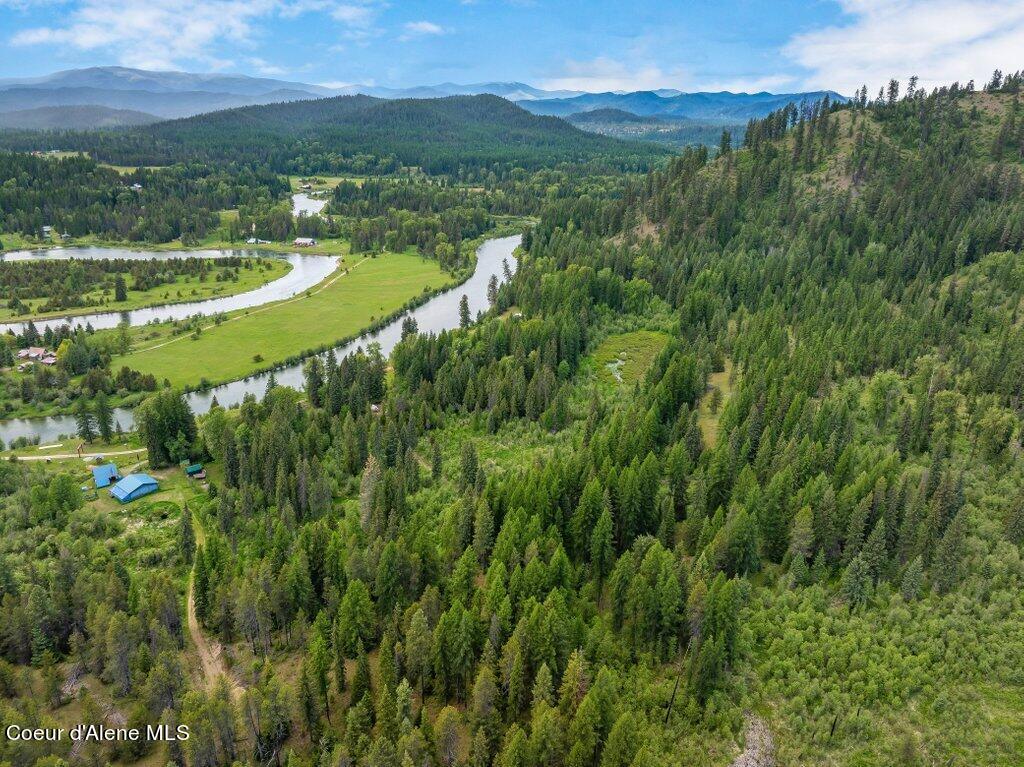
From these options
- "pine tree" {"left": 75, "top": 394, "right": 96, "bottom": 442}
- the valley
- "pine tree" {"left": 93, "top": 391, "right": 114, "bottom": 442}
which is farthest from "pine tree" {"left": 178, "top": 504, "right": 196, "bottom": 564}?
"pine tree" {"left": 75, "top": 394, "right": 96, "bottom": 442}

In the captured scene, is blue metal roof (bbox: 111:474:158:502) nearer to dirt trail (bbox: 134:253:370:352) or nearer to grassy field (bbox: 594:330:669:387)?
dirt trail (bbox: 134:253:370:352)

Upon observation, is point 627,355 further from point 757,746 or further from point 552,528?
point 757,746

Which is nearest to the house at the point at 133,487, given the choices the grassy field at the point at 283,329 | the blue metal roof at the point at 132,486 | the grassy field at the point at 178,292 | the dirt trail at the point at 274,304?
the blue metal roof at the point at 132,486

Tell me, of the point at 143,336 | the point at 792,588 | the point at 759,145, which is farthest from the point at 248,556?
the point at 759,145

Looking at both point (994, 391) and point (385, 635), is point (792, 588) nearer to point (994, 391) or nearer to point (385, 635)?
point (385, 635)

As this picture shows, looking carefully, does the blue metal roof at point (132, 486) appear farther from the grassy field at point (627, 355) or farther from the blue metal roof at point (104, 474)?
the grassy field at point (627, 355)

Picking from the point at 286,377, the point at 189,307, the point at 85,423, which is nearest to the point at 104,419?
the point at 85,423
